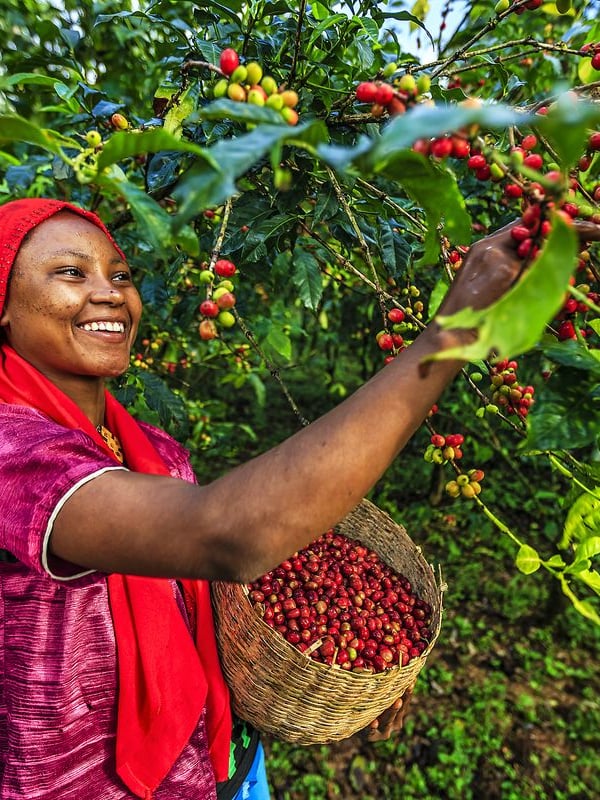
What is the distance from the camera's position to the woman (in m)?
0.82

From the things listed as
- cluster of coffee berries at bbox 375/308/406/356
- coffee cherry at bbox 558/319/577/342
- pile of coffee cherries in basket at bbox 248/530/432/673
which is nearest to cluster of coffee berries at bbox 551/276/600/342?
coffee cherry at bbox 558/319/577/342

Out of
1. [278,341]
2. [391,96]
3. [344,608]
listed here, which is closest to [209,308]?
[391,96]

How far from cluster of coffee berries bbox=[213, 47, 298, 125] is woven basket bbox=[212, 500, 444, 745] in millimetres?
1019

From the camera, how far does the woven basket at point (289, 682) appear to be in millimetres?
1278

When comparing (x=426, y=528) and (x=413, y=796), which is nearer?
(x=413, y=796)

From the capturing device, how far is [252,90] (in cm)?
84

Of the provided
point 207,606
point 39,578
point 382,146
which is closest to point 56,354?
point 39,578

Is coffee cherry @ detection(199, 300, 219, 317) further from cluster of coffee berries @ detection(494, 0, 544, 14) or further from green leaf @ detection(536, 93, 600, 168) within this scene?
cluster of coffee berries @ detection(494, 0, 544, 14)

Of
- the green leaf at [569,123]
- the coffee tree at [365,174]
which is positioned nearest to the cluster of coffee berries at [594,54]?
the coffee tree at [365,174]

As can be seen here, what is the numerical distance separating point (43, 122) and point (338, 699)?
3310 mm

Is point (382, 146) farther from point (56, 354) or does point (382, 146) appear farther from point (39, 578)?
point (39, 578)

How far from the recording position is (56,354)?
130cm

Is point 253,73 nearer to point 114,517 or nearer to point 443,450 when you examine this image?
point 114,517

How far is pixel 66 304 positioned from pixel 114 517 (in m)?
0.57
